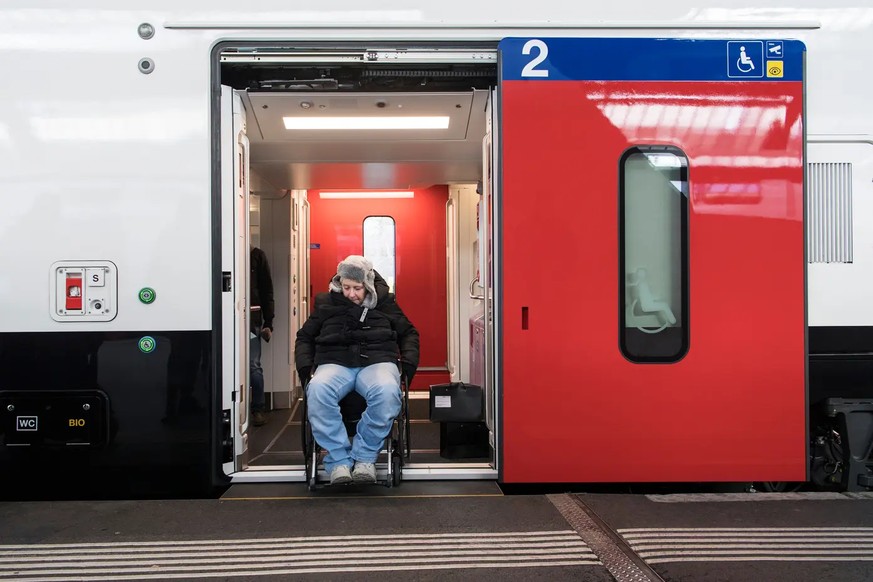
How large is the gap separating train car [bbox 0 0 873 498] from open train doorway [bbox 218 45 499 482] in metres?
0.08

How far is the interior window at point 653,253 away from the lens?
10.2ft

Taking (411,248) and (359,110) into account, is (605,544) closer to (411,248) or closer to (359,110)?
(359,110)

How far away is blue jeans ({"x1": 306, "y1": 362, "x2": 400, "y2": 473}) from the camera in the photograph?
3.16 metres

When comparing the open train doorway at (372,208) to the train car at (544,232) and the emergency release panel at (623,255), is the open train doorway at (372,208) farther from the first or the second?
the emergency release panel at (623,255)

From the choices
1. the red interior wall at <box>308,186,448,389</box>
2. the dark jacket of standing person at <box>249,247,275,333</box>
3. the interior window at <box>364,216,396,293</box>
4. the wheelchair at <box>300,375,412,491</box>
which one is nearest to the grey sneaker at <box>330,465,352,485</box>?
the wheelchair at <box>300,375,412,491</box>

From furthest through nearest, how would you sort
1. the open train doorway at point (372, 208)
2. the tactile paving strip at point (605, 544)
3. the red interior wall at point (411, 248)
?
the red interior wall at point (411, 248)
the open train doorway at point (372, 208)
the tactile paving strip at point (605, 544)

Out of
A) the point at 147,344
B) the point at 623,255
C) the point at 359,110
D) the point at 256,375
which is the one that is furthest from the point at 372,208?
the point at 623,255

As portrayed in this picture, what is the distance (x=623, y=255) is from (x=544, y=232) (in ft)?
1.43

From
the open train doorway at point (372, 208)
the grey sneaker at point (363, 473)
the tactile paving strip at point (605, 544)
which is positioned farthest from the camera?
the open train doorway at point (372, 208)

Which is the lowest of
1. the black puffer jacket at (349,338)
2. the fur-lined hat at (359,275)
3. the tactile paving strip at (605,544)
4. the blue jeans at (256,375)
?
the tactile paving strip at (605,544)

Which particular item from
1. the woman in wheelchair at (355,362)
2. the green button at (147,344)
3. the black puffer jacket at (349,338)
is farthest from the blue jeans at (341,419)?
the green button at (147,344)

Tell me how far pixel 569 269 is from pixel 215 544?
6.82 ft

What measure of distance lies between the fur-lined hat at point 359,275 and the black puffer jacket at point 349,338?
51 mm

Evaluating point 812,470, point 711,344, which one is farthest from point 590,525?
point 812,470
